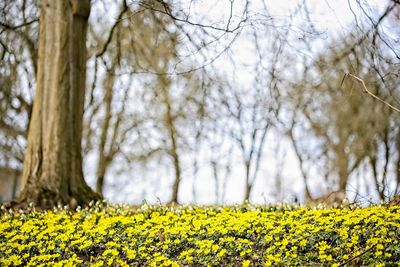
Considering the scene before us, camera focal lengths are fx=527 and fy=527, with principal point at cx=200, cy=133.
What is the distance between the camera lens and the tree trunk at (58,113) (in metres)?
9.06

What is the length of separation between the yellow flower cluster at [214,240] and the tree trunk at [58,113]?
2.11 meters

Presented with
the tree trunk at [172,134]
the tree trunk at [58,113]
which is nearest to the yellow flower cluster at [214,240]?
the tree trunk at [58,113]

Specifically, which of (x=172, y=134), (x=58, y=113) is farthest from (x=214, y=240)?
(x=172, y=134)

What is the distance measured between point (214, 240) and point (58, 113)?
473 cm

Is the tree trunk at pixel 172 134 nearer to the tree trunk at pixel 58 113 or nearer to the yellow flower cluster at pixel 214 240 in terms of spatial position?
the tree trunk at pixel 58 113

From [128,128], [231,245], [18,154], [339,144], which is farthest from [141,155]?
[231,245]

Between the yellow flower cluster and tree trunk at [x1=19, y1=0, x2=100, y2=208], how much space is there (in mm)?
2114

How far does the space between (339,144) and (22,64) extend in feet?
35.2

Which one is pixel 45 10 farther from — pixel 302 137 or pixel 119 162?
pixel 302 137

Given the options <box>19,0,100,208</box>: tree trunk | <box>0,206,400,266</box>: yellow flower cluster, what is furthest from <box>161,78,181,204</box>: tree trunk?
<box>0,206,400,266</box>: yellow flower cluster

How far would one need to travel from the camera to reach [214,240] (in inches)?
228

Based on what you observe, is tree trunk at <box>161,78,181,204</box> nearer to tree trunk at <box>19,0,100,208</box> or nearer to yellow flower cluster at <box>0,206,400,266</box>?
tree trunk at <box>19,0,100,208</box>

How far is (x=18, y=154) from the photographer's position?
654 inches

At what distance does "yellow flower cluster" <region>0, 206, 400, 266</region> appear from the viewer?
522 cm
